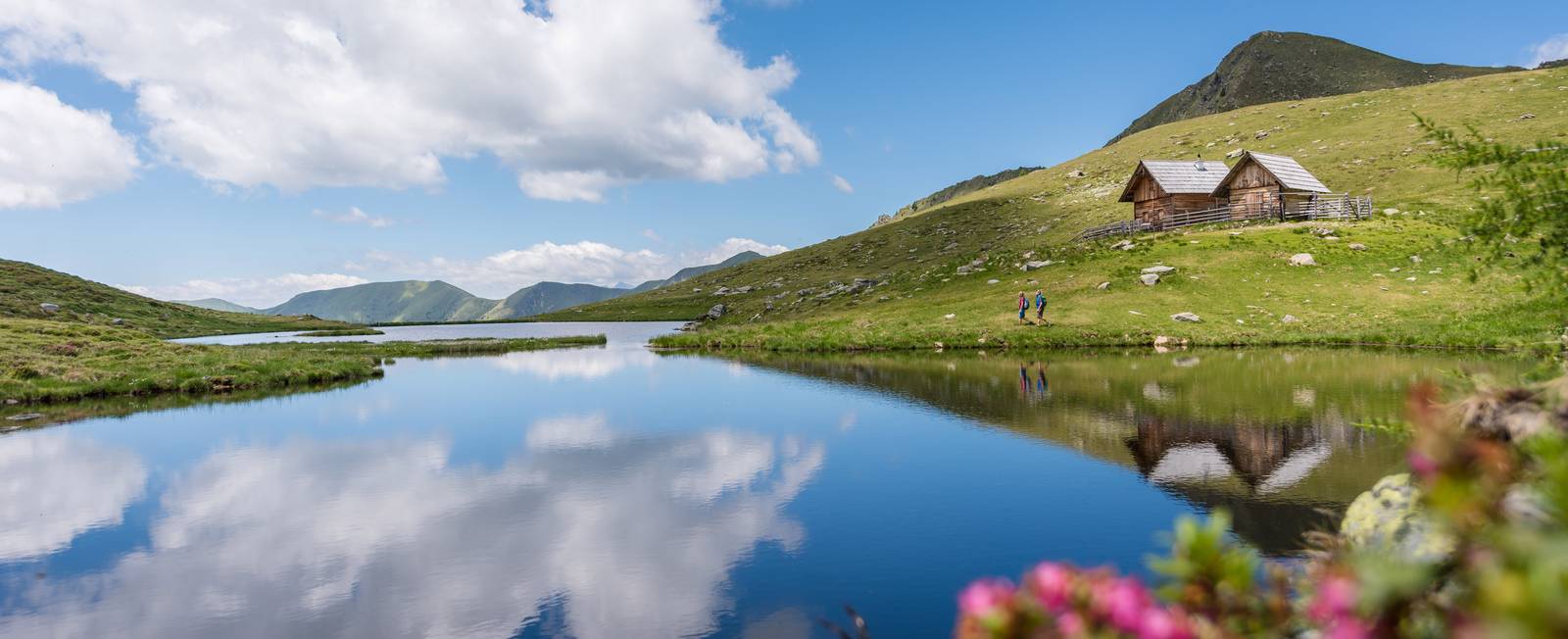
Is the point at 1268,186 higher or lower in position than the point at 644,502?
higher

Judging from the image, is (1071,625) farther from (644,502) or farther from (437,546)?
(644,502)

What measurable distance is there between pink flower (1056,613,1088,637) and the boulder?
523 centimetres

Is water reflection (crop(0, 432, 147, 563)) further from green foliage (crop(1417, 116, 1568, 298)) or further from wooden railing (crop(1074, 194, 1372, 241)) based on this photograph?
wooden railing (crop(1074, 194, 1372, 241))

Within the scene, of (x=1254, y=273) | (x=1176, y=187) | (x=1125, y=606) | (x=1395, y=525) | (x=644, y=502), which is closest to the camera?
(x=1125, y=606)

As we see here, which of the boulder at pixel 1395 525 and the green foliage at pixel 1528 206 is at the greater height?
the green foliage at pixel 1528 206

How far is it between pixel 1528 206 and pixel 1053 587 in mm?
13413

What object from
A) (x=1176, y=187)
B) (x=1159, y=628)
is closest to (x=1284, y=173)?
(x=1176, y=187)

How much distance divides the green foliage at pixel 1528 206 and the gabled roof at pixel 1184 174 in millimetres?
72941

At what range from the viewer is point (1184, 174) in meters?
79.9

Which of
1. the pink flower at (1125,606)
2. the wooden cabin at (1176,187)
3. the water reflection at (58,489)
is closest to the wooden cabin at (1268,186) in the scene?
the wooden cabin at (1176,187)

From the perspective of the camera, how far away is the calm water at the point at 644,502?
11.0 meters

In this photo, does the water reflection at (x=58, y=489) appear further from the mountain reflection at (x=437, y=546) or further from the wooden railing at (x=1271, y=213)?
the wooden railing at (x=1271, y=213)

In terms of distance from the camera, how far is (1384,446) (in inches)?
684

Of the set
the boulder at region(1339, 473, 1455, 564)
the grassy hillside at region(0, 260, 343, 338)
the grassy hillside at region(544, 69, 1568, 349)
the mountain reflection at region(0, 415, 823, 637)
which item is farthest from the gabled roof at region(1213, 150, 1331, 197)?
the grassy hillside at region(0, 260, 343, 338)
